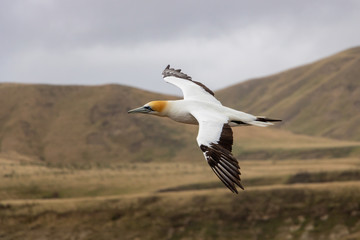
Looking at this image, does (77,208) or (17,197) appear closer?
(77,208)

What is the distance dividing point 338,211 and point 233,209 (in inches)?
328

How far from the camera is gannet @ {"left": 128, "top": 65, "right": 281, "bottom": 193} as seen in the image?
45.7 feet

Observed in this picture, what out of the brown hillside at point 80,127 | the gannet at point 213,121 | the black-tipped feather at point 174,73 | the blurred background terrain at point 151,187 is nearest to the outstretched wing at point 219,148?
the gannet at point 213,121

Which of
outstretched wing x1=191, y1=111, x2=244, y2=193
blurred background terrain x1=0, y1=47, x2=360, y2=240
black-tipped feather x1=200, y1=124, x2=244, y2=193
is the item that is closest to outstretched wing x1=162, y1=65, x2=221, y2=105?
outstretched wing x1=191, y1=111, x2=244, y2=193

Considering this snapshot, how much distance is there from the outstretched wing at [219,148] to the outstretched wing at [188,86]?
400cm

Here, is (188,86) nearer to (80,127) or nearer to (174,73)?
(174,73)

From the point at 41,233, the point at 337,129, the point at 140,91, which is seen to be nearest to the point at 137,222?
the point at 41,233

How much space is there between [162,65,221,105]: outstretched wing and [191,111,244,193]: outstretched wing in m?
4.00

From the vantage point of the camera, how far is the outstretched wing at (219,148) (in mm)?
13745

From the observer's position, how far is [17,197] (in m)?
59.5

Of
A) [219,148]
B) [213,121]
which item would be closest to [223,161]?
[219,148]

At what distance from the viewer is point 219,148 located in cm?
1444

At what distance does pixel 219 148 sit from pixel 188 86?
7.35 meters

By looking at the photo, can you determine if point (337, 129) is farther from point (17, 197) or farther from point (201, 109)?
point (201, 109)
